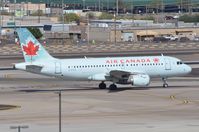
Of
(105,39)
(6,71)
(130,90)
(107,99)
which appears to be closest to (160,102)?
(107,99)

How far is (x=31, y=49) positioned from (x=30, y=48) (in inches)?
6.5

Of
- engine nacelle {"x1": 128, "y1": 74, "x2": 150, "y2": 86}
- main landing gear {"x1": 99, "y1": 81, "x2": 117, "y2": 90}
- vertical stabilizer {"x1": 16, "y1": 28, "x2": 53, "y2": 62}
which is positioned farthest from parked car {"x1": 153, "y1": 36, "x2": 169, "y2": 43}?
vertical stabilizer {"x1": 16, "y1": 28, "x2": 53, "y2": 62}

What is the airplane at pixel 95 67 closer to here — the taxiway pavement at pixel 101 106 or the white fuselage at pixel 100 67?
the white fuselage at pixel 100 67

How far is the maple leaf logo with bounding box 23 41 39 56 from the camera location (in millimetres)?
79812

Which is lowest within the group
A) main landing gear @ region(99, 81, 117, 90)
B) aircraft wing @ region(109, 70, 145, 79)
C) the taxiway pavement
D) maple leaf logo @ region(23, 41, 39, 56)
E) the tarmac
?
the taxiway pavement

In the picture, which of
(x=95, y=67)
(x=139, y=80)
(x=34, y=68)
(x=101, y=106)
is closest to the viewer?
(x=101, y=106)

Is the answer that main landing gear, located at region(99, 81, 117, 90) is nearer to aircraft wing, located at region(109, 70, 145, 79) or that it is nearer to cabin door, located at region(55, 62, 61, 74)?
aircraft wing, located at region(109, 70, 145, 79)

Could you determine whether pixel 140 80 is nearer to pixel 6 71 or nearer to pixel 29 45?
pixel 29 45

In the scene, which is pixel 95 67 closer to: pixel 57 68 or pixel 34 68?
pixel 57 68

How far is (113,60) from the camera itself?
82.1 meters

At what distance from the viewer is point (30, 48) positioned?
8012cm

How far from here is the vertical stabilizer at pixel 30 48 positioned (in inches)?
3145

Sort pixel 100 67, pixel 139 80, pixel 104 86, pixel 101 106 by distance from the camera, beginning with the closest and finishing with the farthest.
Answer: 1. pixel 101 106
2. pixel 139 80
3. pixel 100 67
4. pixel 104 86

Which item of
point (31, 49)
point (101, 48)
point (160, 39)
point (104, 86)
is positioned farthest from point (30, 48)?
point (160, 39)
